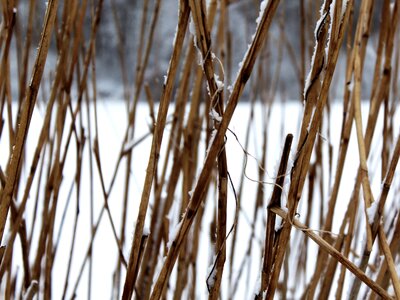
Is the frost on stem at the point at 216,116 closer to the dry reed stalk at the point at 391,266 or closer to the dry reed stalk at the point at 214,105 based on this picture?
the dry reed stalk at the point at 214,105

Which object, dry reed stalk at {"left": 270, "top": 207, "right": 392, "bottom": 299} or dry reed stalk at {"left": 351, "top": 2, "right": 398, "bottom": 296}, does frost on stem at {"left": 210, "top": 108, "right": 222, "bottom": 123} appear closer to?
dry reed stalk at {"left": 270, "top": 207, "right": 392, "bottom": 299}

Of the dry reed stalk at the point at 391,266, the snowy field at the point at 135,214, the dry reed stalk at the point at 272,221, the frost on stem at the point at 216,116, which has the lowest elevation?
the snowy field at the point at 135,214

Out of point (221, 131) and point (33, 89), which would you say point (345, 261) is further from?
point (33, 89)

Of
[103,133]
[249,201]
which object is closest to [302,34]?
[249,201]

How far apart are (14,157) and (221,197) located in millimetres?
138

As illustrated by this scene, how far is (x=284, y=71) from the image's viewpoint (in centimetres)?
673

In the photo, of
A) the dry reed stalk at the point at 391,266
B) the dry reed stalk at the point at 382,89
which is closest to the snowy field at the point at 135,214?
the dry reed stalk at the point at 382,89

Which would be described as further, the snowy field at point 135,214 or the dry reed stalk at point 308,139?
the snowy field at point 135,214

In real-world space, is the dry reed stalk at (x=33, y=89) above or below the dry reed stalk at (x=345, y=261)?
above

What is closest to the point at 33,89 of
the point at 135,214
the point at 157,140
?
the point at 157,140

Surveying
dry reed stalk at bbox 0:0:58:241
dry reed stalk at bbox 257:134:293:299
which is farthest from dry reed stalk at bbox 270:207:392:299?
dry reed stalk at bbox 0:0:58:241

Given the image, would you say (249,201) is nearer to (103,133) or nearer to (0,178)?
(103,133)

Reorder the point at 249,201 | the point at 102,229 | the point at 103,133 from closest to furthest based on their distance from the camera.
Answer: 1. the point at 102,229
2. the point at 249,201
3. the point at 103,133

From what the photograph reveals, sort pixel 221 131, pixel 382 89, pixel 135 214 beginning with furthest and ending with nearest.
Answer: pixel 135 214, pixel 382 89, pixel 221 131
